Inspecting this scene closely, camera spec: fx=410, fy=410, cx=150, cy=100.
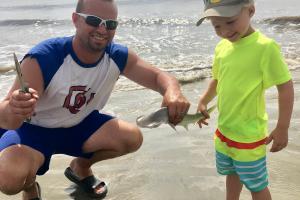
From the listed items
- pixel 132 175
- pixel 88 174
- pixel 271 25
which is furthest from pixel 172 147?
pixel 271 25

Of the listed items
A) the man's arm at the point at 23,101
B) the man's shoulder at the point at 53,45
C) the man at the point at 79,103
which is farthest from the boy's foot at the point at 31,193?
the man's shoulder at the point at 53,45

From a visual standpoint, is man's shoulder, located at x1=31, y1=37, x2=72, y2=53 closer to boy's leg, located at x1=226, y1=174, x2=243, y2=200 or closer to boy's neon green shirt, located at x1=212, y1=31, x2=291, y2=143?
boy's neon green shirt, located at x1=212, y1=31, x2=291, y2=143

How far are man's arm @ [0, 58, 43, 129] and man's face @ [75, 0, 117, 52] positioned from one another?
0.45 meters

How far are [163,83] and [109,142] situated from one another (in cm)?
68

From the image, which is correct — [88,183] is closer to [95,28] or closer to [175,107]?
[175,107]

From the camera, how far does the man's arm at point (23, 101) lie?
2410mm

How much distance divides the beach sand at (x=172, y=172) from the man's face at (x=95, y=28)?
1206 mm

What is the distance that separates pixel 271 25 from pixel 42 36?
8479 millimetres

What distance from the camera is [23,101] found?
2402 mm

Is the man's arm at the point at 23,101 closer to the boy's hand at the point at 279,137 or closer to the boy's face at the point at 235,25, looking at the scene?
the boy's face at the point at 235,25

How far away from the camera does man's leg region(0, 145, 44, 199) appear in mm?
2900

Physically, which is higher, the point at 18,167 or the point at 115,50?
the point at 115,50

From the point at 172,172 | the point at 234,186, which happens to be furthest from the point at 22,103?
the point at 172,172

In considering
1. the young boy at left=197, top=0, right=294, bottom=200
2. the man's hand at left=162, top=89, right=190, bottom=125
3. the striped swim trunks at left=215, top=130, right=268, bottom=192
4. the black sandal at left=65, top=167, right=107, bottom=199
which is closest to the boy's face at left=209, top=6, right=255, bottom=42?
the young boy at left=197, top=0, right=294, bottom=200
